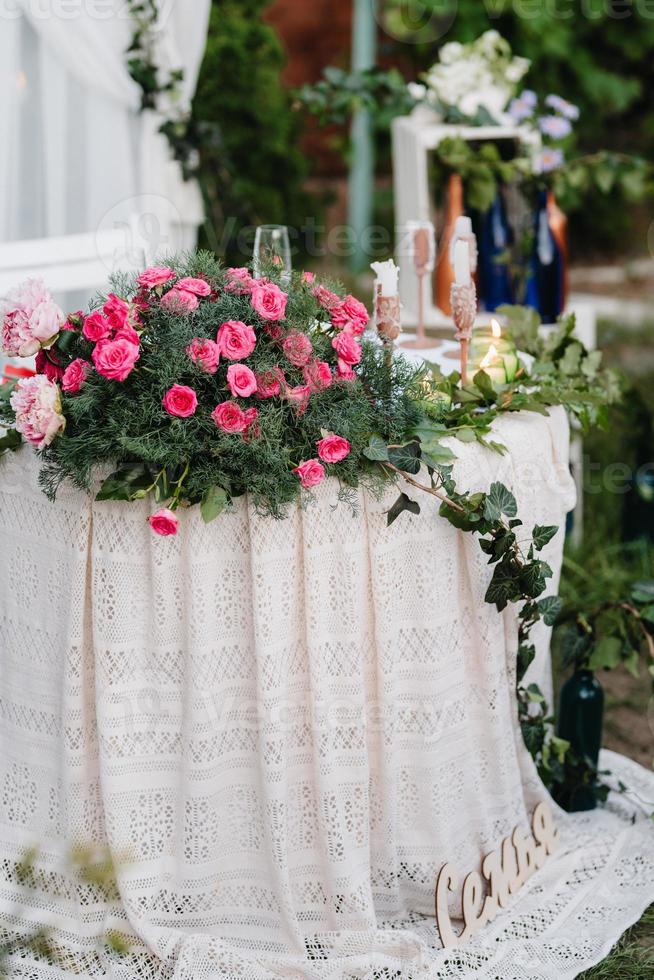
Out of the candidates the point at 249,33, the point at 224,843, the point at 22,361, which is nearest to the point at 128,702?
the point at 224,843

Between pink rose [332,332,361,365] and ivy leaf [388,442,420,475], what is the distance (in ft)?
0.56

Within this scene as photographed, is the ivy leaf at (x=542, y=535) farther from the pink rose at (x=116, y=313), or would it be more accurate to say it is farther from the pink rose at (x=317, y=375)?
the pink rose at (x=116, y=313)

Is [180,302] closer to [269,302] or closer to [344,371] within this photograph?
[269,302]

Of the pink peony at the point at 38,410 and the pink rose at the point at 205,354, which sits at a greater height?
the pink rose at the point at 205,354

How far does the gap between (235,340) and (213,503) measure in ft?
0.87

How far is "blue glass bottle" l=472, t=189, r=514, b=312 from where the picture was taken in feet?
11.2

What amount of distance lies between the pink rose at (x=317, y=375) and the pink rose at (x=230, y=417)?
0.14 m

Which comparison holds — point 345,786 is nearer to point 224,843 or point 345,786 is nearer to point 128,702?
point 224,843

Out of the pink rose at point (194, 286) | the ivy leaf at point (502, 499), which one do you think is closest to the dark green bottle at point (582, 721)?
the ivy leaf at point (502, 499)

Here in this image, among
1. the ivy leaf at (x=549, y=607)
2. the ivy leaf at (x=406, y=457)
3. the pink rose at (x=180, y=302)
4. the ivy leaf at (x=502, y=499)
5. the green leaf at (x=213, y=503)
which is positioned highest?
the pink rose at (x=180, y=302)

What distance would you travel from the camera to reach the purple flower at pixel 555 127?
3.52 meters

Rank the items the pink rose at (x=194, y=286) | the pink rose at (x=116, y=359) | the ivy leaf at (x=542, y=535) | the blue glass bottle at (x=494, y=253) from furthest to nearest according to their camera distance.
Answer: the blue glass bottle at (x=494, y=253), the ivy leaf at (x=542, y=535), the pink rose at (x=194, y=286), the pink rose at (x=116, y=359)

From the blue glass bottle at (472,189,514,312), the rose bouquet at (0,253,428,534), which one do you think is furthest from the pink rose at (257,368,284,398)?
the blue glass bottle at (472,189,514,312)

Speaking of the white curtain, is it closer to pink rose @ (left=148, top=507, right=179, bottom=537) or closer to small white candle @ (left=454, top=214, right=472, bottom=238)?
small white candle @ (left=454, top=214, right=472, bottom=238)
